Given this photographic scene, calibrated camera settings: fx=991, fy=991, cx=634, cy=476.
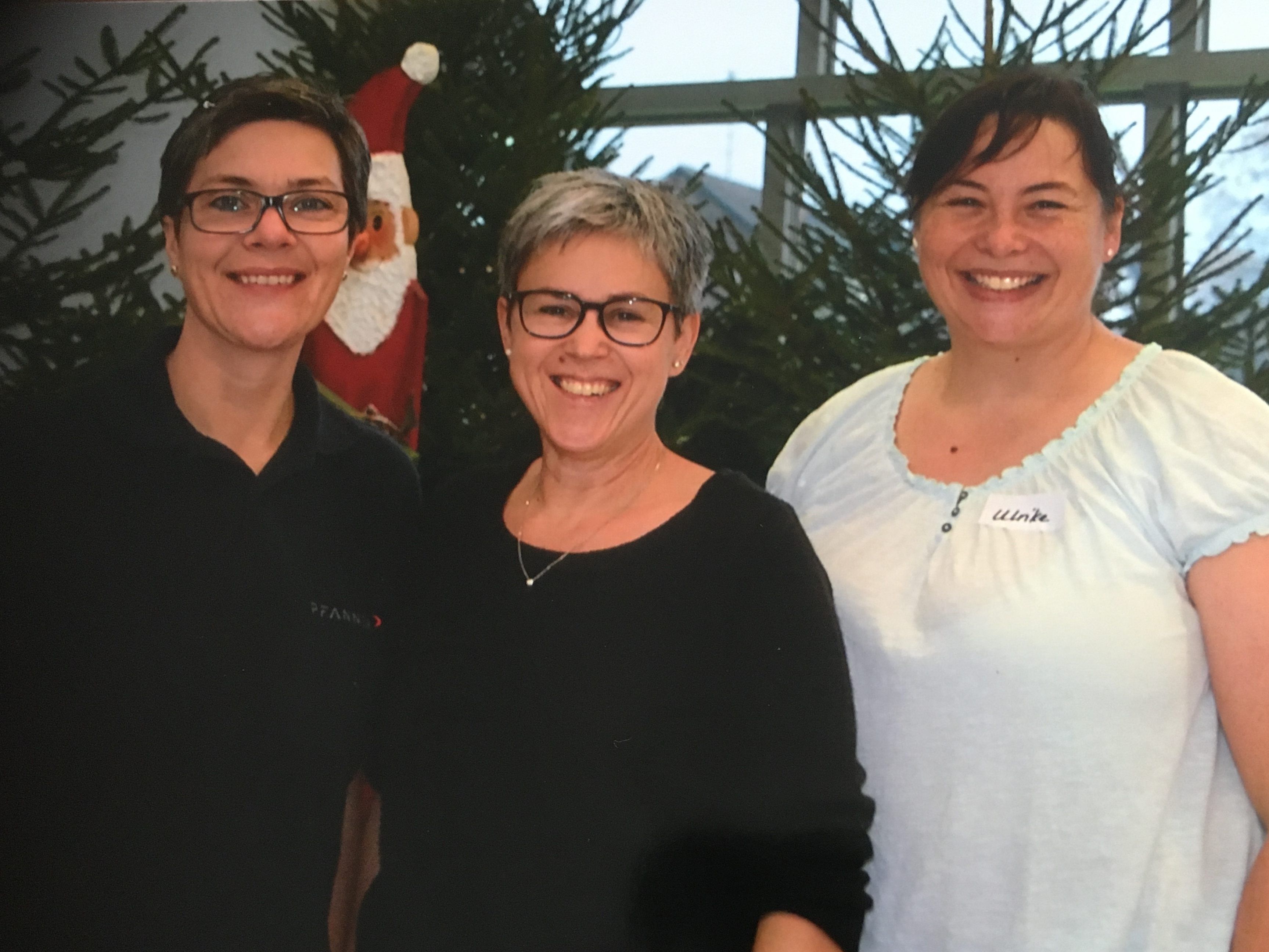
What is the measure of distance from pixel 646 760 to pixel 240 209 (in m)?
0.90

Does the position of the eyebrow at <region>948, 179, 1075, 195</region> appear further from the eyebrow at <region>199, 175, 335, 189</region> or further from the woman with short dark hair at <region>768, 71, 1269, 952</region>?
the eyebrow at <region>199, 175, 335, 189</region>

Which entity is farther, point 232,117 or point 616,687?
point 232,117

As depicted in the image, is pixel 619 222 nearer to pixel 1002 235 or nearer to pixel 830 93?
pixel 1002 235

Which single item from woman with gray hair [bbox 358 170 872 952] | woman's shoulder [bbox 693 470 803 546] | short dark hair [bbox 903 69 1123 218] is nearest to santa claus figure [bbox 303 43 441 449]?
woman with gray hair [bbox 358 170 872 952]

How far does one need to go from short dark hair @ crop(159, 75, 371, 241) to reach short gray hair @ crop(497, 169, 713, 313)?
32cm


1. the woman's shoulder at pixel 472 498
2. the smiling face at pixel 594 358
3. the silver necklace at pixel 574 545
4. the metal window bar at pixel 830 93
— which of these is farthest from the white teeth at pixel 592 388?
the metal window bar at pixel 830 93

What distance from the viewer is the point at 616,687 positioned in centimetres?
116

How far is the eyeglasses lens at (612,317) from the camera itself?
1269 millimetres

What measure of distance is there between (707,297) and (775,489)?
128 centimetres

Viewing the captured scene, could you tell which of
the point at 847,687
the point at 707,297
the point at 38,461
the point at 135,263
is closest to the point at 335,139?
Result: the point at 38,461

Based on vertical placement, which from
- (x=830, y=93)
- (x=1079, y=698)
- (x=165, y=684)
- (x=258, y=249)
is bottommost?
(x=165, y=684)

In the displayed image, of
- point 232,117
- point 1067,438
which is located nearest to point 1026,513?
point 1067,438

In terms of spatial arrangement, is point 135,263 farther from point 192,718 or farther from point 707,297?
point 707,297

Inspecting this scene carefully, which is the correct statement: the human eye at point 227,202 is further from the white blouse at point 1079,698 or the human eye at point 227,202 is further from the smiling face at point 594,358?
the white blouse at point 1079,698
